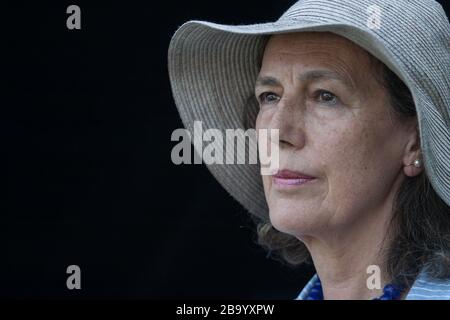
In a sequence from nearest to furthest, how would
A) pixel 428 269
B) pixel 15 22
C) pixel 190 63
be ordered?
pixel 428 269 < pixel 190 63 < pixel 15 22

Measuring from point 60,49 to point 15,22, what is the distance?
6.6 inches

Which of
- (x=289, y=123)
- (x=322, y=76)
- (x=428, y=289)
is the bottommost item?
(x=428, y=289)

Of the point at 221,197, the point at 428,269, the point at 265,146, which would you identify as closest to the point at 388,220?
the point at 428,269

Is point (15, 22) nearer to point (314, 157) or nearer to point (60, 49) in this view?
point (60, 49)

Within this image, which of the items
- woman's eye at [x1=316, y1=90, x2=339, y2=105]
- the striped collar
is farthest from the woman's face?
the striped collar

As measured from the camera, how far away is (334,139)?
2273 millimetres

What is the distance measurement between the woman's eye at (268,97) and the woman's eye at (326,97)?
0.44ft

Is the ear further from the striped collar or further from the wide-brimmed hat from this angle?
the striped collar

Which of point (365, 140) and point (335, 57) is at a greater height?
point (335, 57)

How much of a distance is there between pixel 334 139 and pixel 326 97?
10 centimetres

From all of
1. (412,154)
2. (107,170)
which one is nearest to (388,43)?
(412,154)

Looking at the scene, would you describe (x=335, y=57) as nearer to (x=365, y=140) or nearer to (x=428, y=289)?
(x=365, y=140)

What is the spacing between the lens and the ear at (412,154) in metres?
2.33

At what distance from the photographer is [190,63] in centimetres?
267
